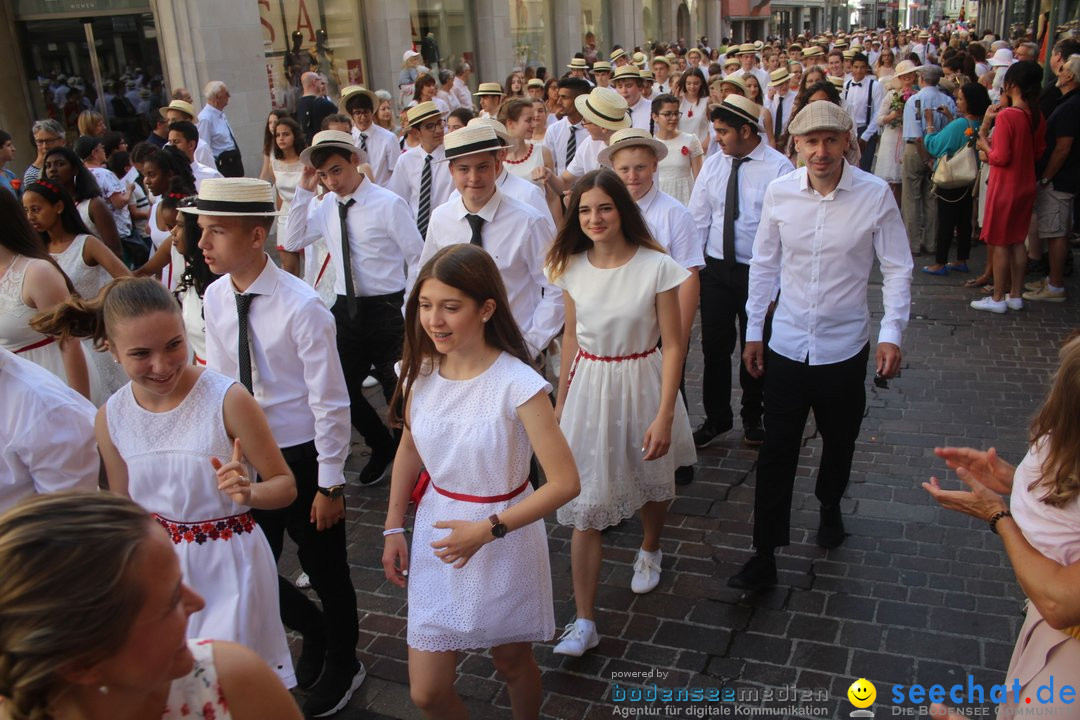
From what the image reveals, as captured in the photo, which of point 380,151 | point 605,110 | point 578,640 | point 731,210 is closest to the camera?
point 578,640

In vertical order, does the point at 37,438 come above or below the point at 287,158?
below

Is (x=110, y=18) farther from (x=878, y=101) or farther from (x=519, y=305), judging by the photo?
(x=519, y=305)

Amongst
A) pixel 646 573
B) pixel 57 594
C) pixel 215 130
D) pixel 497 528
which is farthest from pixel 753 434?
pixel 215 130

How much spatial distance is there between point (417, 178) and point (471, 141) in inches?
117

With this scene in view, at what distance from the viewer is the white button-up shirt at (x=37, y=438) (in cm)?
294

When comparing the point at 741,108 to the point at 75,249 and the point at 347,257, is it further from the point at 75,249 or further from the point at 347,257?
the point at 75,249

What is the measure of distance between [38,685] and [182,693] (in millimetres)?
323

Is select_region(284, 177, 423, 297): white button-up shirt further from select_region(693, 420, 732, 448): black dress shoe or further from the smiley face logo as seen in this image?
the smiley face logo

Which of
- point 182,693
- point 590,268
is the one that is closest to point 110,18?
point 590,268

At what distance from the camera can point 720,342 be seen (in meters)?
6.07

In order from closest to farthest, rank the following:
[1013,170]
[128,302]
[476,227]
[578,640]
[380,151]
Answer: [128,302]
[578,640]
[476,227]
[1013,170]
[380,151]

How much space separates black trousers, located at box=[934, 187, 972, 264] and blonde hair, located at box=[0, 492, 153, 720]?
32.2ft

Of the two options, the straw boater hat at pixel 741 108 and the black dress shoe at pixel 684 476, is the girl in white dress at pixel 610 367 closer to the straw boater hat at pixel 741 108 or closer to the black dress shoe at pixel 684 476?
the black dress shoe at pixel 684 476

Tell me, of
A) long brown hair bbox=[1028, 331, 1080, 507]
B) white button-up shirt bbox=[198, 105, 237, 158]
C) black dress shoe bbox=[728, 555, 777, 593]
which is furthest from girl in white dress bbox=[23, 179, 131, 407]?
white button-up shirt bbox=[198, 105, 237, 158]
